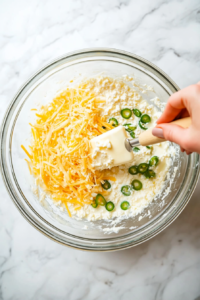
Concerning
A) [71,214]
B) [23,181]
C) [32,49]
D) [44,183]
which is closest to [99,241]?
[71,214]

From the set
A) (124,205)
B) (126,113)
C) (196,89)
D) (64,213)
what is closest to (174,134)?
(196,89)

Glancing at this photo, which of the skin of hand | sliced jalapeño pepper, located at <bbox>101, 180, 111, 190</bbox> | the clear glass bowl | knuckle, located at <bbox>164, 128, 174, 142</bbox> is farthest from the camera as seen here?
sliced jalapeño pepper, located at <bbox>101, 180, 111, 190</bbox>

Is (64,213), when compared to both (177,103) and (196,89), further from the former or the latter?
(196,89)

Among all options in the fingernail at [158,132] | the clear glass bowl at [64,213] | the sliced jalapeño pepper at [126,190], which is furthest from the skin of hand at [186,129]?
the sliced jalapeño pepper at [126,190]

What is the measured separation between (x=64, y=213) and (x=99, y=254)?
1.62ft

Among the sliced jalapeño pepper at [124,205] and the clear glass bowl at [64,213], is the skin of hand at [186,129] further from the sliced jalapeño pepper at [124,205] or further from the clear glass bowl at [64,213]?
the sliced jalapeño pepper at [124,205]

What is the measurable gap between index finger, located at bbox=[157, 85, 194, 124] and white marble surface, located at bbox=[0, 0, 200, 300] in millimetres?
728

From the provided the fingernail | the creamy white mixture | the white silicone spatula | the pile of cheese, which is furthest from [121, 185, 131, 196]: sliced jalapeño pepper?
the fingernail

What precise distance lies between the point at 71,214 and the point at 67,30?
1.64 m

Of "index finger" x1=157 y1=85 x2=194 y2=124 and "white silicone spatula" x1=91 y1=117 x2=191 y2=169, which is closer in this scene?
"index finger" x1=157 y1=85 x2=194 y2=124

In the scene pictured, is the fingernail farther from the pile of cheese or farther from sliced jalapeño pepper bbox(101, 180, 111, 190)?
sliced jalapeño pepper bbox(101, 180, 111, 190)

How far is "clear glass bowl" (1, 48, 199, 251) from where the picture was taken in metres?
1.82

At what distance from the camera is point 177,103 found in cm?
135

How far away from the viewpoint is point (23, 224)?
212cm
